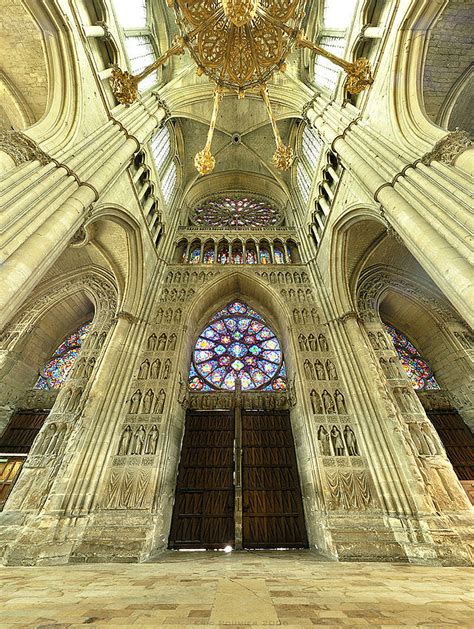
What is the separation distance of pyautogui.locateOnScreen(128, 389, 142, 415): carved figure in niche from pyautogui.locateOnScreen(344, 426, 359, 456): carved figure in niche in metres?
5.74

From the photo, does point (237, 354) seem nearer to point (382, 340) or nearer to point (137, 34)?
point (382, 340)

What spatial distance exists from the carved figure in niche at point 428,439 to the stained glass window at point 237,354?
13.7 feet

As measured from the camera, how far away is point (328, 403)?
7445 millimetres

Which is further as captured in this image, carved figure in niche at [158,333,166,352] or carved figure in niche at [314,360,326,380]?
carved figure in niche at [158,333,166,352]

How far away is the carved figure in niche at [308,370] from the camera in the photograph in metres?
7.99

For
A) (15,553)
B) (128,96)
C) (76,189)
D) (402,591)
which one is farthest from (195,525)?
(128,96)

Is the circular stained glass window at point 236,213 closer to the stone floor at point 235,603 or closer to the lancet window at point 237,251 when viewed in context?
the lancet window at point 237,251

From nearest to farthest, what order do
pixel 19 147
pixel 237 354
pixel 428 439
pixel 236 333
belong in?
pixel 19 147
pixel 428 439
pixel 237 354
pixel 236 333

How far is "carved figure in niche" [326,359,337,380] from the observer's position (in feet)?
25.9

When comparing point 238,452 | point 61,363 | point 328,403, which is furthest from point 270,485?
point 61,363

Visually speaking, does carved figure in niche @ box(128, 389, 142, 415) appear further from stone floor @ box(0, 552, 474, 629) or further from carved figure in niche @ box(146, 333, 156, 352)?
stone floor @ box(0, 552, 474, 629)

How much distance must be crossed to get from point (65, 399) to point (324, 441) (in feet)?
23.5

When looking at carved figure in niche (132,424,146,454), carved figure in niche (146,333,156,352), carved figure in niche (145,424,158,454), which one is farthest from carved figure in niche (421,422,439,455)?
carved figure in niche (146,333,156,352)

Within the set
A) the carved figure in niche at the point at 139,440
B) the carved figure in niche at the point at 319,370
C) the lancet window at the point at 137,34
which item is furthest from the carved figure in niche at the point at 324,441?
the lancet window at the point at 137,34
